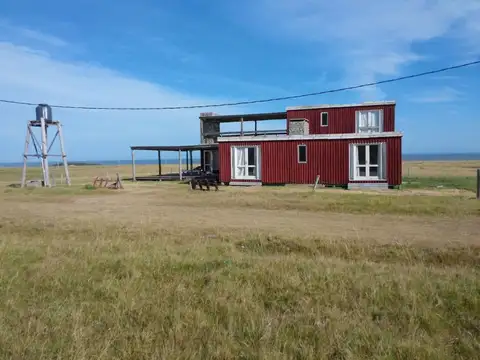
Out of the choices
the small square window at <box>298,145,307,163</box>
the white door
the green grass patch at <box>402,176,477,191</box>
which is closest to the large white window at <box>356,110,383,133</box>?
the green grass patch at <box>402,176,477,191</box>

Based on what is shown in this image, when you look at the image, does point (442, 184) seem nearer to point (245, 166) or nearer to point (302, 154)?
point (302, 154)

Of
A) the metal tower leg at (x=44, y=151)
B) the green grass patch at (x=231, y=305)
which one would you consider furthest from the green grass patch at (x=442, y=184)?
the metal tower leg at (x=44, y=151)

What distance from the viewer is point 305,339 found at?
424cm

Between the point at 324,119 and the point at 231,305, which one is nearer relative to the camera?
the point at 231,305

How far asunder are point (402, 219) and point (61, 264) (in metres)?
9.98

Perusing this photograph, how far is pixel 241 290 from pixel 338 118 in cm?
2499

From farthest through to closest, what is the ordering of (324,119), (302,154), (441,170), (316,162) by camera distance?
(441,170) < (324,119) < (302,154) < (316,162)

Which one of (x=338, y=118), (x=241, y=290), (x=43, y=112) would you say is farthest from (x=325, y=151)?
(x=43, y=112)

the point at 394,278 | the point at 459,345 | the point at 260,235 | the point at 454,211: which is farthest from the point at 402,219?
the point at 459,345

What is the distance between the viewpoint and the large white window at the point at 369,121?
28109mm

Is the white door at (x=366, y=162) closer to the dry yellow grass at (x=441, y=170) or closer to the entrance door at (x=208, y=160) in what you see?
the dry yellow grass at (x=441, y=170)

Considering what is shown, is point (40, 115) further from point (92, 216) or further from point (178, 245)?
point (178, 245)

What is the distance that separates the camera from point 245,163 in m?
26.7

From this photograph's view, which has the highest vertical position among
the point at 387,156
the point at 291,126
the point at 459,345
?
the point at 291,126
